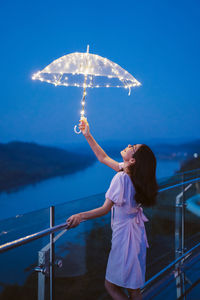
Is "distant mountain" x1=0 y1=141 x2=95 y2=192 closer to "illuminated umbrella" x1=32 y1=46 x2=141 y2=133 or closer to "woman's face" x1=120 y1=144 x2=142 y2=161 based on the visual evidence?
"illuminated umbrella" x1=32 y1=46 x2=141 y2=133

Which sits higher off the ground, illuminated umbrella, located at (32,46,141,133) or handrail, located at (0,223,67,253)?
illuminated umbrella, located at (32,46,141,133)

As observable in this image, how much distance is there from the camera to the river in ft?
328

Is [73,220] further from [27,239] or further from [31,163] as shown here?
[31,163]

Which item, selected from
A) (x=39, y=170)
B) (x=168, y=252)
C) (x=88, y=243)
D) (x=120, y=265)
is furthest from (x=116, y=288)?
(x=39, y=170)

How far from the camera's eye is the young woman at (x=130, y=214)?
71.2 inches

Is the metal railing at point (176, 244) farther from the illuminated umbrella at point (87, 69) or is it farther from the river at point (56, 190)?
the river at point (56, 190)

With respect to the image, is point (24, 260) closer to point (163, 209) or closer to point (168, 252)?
point (168, 252)

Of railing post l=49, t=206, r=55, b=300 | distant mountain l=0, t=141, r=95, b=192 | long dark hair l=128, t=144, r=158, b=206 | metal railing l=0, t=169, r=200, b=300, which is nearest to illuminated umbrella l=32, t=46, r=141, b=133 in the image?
long dark hair l=128, t=144, r=158, b=206

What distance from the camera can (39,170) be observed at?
99.8 metres

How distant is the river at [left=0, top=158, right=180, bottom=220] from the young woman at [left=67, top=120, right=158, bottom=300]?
92553mm

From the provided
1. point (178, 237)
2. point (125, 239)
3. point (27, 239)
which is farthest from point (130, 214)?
point (178, 237)

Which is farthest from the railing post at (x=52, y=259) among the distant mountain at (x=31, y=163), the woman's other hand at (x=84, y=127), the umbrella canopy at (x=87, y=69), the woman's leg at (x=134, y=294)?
the distant mountain at (x=31, y=163)

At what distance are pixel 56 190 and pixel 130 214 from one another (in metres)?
109

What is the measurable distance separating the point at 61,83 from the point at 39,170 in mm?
98300
